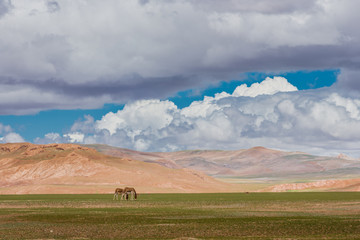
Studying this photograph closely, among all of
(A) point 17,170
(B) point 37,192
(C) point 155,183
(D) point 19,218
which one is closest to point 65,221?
(D) point 19,218

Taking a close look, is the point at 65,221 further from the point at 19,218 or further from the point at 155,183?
the point at 155,183

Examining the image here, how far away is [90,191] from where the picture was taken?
15575 centimetres

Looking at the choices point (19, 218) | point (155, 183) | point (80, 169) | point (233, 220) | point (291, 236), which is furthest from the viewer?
point (80, 169)

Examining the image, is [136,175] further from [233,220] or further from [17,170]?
[233,220]

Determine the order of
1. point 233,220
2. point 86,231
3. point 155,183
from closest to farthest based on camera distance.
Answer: point 86,231, point 233,220, point 155,183

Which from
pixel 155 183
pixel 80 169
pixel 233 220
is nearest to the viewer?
pixel 233 220

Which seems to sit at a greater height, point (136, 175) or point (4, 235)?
point (136, 175)

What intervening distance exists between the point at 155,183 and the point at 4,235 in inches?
5427

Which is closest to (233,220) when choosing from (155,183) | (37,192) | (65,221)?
(65,221)

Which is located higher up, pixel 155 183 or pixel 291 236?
pixel 155 183

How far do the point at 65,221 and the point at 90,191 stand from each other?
105m

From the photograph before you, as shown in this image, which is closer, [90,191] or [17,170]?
[90,191]

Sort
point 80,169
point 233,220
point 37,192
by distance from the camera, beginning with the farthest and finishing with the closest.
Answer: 1. point 80,169
2. point 37,192
3. point 233,220

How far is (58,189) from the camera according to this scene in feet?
501
